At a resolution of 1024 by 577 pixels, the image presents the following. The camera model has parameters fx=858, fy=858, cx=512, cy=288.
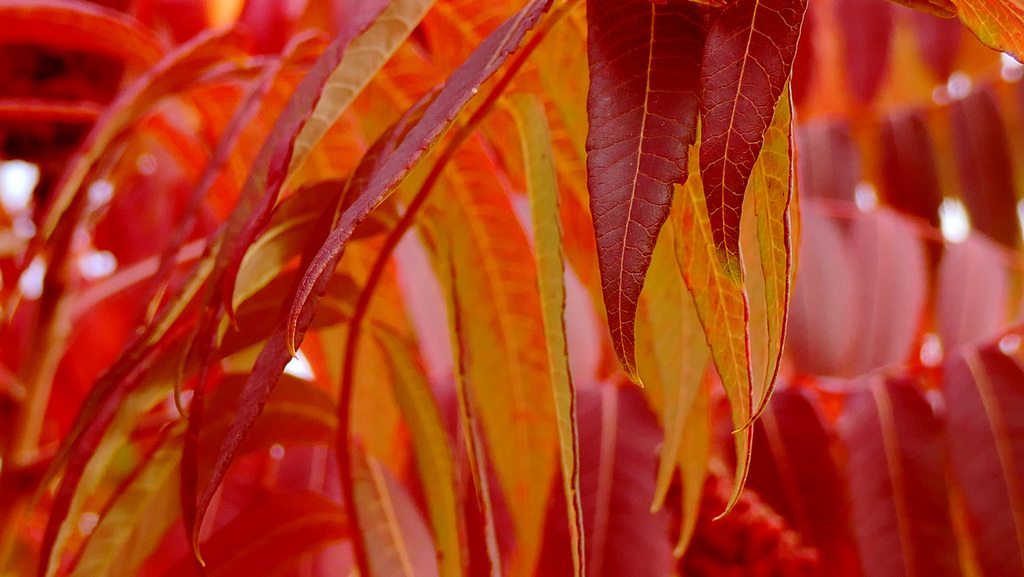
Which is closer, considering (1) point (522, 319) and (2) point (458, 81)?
(2) point (458, 81)

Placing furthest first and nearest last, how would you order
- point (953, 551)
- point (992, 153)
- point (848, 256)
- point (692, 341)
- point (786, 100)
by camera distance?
1. point (992, 153)
2. point (848, 256)
3. point (953, 551)
4. point (692, 341)
5. point (786, 100)

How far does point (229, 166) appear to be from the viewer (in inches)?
23.9

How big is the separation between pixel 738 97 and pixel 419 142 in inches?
3.5

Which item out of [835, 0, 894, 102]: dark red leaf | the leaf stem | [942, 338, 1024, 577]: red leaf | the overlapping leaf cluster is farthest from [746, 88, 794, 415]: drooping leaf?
[835, 0, 894, 102]: dark red leaf

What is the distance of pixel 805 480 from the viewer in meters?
0.59

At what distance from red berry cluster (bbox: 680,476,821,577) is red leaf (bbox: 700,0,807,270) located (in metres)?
0.37

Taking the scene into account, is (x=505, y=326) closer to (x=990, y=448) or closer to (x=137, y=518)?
(x=137, y=518)

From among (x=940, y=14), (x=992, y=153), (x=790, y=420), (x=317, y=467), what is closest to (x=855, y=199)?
(x=992, y=153)

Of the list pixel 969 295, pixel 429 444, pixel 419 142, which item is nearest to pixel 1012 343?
pixel 969 295

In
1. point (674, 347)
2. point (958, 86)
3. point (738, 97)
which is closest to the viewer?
point (738, 97)

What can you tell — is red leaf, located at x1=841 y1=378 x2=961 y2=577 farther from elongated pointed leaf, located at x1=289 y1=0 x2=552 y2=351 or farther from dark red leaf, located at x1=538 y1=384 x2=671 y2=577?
elongated pointed leaf, located at x1=289 y1=0 x2=552 y2=351

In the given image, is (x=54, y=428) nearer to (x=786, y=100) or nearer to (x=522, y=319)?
(x=522, y=319)

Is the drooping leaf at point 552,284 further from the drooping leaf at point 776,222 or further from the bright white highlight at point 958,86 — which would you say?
the bright white highlight at point 958,86

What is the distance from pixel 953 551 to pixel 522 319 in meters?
0.30
